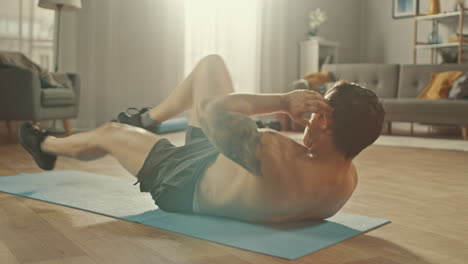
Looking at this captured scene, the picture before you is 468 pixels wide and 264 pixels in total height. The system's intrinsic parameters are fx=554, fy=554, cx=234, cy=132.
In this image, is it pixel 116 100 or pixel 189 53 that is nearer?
pixel 116 100

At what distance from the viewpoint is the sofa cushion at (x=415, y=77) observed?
5707mm

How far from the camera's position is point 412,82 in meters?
5.82

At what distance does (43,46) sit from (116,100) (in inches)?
34.9

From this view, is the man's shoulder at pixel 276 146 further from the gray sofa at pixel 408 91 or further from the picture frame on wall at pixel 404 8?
the picture frame on wall at pixel 404 8

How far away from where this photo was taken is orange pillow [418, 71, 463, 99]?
17.6 feet

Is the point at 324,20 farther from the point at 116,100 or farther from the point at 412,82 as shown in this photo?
the point at 116,100

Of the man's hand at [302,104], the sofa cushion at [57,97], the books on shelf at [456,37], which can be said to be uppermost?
the books on shelf at [456,37]

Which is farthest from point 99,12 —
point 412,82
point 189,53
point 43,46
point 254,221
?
point 254,221

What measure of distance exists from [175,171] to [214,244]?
296 millimetres

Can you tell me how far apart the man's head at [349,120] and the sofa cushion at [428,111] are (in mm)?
3872

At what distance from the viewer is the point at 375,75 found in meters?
6.12

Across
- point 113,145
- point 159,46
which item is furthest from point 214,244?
point 159,46

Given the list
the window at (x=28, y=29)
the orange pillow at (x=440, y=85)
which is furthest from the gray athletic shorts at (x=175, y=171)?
the orange pillow at (x=440, y=85)

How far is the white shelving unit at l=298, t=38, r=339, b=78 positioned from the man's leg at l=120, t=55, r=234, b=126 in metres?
4.91
